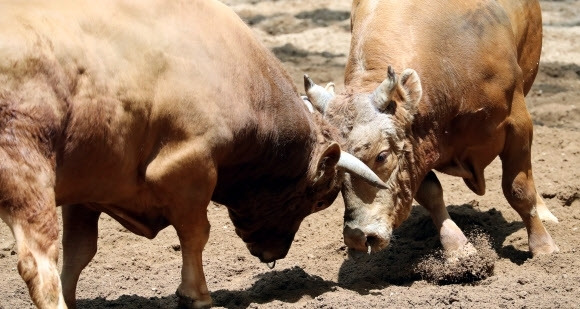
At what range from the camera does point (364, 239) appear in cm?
700

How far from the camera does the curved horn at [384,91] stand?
6910mm

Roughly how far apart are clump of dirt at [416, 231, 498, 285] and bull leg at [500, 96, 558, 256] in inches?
22.0

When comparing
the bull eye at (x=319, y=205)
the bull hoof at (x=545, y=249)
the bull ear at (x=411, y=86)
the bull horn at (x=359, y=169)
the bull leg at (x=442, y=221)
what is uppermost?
the bull ear at (x=411, y=86)

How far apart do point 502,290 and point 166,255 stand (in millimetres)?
2539

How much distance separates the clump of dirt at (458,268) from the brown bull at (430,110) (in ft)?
0.34

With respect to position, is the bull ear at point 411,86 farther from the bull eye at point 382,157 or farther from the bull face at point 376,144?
the bull eye at point 382,157

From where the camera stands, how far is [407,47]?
7.34m

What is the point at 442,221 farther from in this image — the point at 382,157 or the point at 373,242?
the point at 382,157

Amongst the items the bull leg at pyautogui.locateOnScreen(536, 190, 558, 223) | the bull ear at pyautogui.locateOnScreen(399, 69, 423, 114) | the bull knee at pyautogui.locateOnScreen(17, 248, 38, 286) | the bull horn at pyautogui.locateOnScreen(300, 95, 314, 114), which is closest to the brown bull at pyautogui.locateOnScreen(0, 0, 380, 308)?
the bull knee at pyautogui.locateOnScreen(17, 248, 38, 286)

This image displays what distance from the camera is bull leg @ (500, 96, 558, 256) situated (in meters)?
7.70

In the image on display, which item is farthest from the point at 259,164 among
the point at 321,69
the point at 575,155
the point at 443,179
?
the point at 321,69

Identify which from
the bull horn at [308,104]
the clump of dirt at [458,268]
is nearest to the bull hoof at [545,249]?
the clump of dirt at [458,268]

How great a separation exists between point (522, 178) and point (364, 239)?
61.1 inches

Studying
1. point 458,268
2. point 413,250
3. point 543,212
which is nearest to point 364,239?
point 458,268
